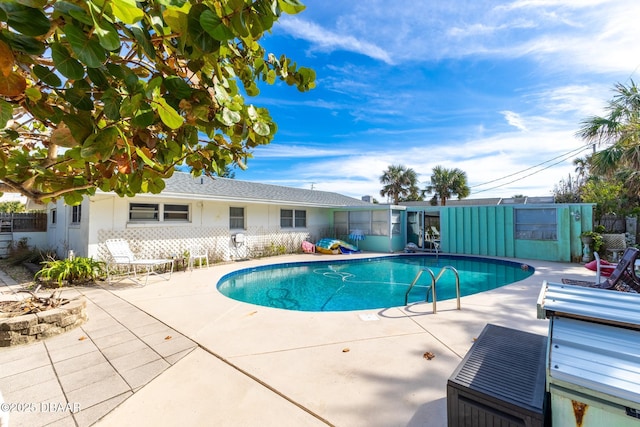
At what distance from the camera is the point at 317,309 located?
22.4 ft

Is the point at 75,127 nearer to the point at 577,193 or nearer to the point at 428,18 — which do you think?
the point at 428,18

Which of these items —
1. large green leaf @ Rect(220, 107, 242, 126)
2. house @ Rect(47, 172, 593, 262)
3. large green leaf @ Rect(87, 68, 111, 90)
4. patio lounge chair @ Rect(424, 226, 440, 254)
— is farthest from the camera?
patio lounge chair @ Rect(424, 226, 440, 254)

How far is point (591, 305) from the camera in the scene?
6.40 ft

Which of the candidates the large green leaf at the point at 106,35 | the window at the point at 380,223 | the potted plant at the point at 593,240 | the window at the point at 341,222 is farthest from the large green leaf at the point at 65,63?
the window at the point at 341,222

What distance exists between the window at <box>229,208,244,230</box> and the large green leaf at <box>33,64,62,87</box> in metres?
12.3

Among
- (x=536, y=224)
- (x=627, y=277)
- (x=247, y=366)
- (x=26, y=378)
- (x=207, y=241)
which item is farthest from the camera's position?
(x=536, y=224)

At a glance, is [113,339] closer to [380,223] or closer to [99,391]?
[99,391]

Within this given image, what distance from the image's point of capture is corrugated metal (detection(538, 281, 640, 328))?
174 cm

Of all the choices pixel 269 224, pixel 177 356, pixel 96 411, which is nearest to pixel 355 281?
pixel 269 224

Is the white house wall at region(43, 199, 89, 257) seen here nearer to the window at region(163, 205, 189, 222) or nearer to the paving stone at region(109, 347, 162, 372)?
the window at region(163, 205, 189, 222)

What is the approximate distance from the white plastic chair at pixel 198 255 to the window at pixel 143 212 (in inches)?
71.5

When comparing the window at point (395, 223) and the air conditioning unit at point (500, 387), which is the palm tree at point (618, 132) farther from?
the air conditioning unit at point (500, 387)

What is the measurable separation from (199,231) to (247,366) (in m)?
9.46

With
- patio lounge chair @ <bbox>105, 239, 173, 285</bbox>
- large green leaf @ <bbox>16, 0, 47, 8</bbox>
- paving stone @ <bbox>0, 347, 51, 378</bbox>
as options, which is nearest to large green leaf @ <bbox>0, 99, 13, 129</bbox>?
large green leaf @ <bbox>16, 0, 47, 8</bbox>
